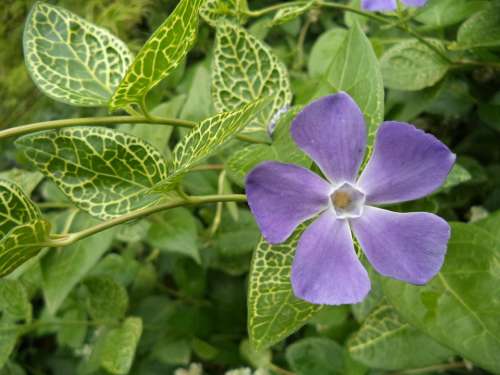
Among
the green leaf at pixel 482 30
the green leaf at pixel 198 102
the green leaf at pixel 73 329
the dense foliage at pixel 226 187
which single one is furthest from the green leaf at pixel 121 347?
the green leaf at pixel 482 30

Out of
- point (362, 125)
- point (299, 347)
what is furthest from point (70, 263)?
point (362, 125)

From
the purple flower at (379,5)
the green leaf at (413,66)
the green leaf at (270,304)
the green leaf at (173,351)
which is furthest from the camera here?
the green leaf at (173,351)

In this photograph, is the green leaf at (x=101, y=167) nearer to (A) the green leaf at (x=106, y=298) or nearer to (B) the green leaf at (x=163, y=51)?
(B) the green leaf at (x=163, y=51)

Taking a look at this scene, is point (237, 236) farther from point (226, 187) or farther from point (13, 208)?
point (13, 208)

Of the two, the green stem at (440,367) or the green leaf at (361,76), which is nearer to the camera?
the green leaf at (361,76)

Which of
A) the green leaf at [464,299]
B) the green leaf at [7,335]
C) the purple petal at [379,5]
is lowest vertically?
the green leaf at [7,335]


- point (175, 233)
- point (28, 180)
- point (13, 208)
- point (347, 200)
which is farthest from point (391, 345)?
point (28, 180)

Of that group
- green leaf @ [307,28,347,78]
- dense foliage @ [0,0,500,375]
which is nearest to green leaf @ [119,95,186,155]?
dense foliage @ [0,0,500,375]
